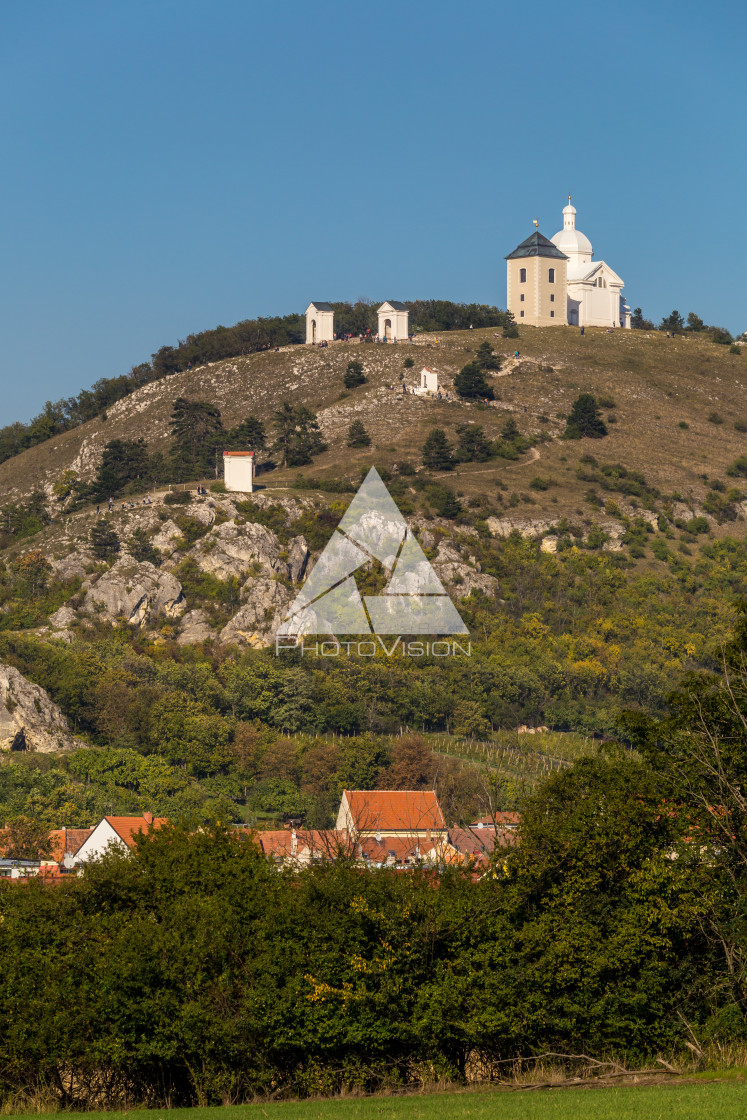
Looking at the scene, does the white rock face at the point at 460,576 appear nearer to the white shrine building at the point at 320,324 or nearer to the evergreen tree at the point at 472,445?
the evergreen tree at the point at 472,445

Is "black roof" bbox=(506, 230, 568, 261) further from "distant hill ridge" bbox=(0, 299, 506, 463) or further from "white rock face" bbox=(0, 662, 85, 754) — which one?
"white rock face" bbox=(0, 662, 85, 754)

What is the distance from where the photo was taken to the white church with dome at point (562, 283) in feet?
342

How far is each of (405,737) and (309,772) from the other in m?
4.61

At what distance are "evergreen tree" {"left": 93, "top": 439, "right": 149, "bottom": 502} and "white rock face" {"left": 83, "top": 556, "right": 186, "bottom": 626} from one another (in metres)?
16.1

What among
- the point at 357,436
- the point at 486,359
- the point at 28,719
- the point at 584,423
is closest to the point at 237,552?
the point at 28,719

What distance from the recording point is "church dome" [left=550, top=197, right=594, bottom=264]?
10831 cm

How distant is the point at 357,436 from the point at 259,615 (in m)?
22.1

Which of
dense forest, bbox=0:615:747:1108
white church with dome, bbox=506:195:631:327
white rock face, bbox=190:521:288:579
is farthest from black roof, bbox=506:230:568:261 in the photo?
dense forest, bbox=0:615:747:1108

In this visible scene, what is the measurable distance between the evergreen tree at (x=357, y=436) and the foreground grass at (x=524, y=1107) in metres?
70.0

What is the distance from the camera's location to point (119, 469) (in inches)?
3322

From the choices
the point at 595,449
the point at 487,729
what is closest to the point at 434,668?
the point at 487,729

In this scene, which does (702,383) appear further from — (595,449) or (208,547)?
(208,547)

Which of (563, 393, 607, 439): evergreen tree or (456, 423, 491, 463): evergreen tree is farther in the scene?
(563, 393, 607, 439): evergreen tree

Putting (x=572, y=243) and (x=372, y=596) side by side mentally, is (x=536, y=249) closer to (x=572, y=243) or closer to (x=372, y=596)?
(x=572, y=243)
